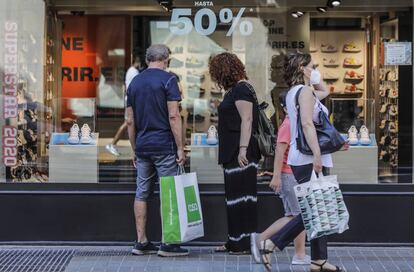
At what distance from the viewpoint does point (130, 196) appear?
7.04 metres

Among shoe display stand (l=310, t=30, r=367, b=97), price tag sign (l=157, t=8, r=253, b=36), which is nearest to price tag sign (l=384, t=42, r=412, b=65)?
shoe display stand (l=310, t=30, r=367, b=97)

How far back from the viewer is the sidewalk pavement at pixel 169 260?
243 inches

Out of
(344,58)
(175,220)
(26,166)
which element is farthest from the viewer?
(344,58)

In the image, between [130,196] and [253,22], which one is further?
[253,22]

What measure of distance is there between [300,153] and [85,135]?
275 centimetres

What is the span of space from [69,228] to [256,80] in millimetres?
2578

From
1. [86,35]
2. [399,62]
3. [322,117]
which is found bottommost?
[322,117]

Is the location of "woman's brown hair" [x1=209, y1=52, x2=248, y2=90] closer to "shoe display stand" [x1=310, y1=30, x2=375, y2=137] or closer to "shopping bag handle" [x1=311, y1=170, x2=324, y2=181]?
"shopping bag handle" [x1=311, y1=170, x2=324, y2=181]

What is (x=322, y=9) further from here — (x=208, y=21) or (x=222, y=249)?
(x=222, y=249)

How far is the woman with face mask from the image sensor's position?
558 cm

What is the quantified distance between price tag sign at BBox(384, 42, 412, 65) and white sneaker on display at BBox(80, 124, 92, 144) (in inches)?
123

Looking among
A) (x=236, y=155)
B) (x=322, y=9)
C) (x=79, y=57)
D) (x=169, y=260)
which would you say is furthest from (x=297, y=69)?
(x=79, y=57)

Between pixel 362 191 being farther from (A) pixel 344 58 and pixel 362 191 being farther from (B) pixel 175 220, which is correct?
(A) pixel 344 58

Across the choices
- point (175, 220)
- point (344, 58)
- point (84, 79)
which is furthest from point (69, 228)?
point (84, 79)
